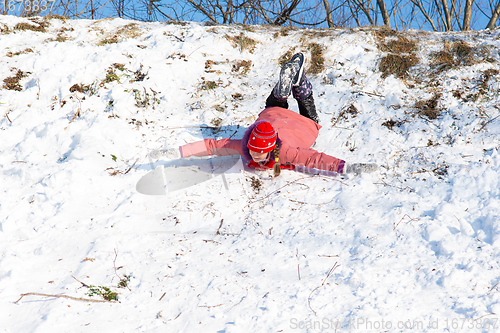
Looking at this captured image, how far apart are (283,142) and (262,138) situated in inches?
13.4

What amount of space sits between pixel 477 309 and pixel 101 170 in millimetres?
3055

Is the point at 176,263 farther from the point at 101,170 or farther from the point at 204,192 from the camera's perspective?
the point at 101,170

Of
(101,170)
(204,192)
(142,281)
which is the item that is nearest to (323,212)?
(204,192)

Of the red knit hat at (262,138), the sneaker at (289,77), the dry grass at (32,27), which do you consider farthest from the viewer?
the dry grass at (32,27)

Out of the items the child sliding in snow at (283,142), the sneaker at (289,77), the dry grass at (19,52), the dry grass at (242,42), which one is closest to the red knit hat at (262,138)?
the child sliding in snow at (283,142)

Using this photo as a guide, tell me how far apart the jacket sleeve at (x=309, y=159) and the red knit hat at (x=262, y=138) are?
0.25 meters

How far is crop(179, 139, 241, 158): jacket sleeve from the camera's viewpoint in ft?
10.6

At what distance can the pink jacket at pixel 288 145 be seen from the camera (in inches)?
118

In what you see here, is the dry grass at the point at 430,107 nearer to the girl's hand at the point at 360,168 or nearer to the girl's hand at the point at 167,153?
the girl's hand at the point at 360,168

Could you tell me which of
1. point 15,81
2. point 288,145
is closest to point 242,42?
point 288,145

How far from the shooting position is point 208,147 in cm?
323

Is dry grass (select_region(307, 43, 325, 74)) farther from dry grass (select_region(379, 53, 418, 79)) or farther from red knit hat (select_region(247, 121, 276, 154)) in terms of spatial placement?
red knit hat (select_region(247, 121, 276, 154))

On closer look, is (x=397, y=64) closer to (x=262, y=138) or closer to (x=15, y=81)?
(x=262, y=138)

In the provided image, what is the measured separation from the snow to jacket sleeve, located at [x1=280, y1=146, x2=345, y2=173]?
12 cm
